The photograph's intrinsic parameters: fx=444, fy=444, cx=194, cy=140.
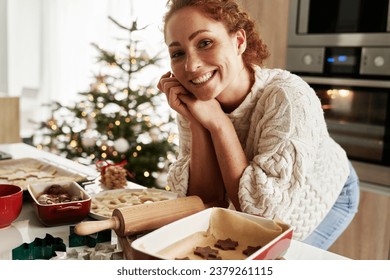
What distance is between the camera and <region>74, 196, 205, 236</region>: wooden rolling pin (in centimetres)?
70

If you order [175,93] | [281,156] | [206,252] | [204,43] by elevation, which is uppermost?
[204,43]

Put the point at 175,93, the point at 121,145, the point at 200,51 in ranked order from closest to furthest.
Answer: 1. the point at 200,51
2. the point at 175,93
3. the point at 121,145

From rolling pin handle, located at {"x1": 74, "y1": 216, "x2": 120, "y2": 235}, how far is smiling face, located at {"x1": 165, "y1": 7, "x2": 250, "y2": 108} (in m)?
0.36

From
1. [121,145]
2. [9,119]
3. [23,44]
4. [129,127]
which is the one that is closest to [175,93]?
[121,145]

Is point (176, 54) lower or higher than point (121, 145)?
higher

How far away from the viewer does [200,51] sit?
0.92m

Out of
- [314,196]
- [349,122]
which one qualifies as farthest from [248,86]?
[349,122]

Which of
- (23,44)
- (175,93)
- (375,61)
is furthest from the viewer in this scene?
(23,44)

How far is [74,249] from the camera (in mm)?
732

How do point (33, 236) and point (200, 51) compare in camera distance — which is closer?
point (33, 236)

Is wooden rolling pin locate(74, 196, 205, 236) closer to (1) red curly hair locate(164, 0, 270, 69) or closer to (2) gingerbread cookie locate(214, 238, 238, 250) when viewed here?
(2) gingerbread cookie locate(214, 238, 238, 250)

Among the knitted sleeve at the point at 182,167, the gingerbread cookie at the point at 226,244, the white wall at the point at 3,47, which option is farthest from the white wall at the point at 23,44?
the gingerbread cookie at the point at 226,244

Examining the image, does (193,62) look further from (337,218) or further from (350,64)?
(350,64)

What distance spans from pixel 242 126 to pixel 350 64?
940mm
